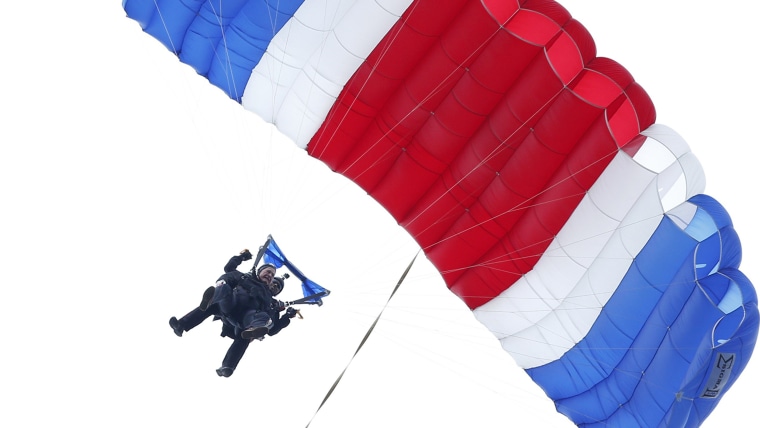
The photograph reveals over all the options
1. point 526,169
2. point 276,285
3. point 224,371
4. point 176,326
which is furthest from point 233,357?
point 526,169

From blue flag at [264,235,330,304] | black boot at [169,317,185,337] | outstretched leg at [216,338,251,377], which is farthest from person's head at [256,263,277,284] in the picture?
black boot at [169,317,185,337]

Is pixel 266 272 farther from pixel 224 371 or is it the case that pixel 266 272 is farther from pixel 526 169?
pixel 526 169

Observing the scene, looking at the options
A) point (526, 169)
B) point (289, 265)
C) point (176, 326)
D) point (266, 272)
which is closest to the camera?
point (176, 326)

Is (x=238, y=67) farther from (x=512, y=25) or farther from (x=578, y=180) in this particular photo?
(x=578, y=180)

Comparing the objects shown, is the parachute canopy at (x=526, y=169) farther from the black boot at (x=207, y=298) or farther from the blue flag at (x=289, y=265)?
the black boot at (x=207, y=298)

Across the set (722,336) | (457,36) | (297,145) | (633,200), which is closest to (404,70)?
(457,36)

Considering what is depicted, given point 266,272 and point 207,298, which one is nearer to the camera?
point 207,298

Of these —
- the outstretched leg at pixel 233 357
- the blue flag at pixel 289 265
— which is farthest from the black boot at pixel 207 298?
the blue flag at pixel 289 265
